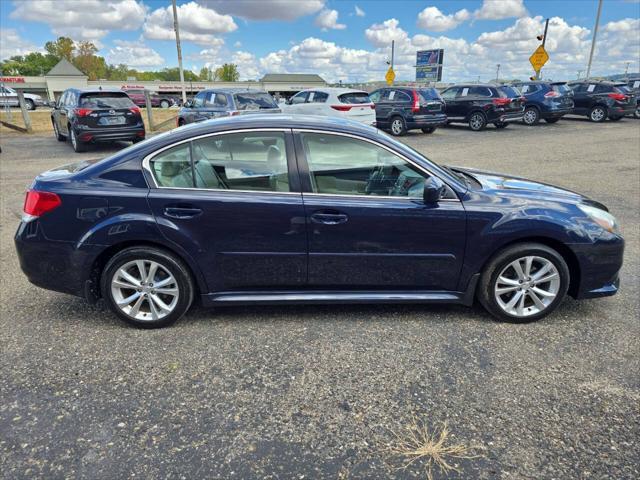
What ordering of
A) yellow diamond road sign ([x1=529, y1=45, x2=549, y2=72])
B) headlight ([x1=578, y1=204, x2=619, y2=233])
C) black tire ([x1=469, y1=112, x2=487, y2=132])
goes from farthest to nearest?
yellow diamond road sign ([x1=529, y1=45, x2=549, y2=72])
black tire ([x1=469, y1=112, x2=487, y2=132])
headlight ([x1=578, y1=204, x2=619, y2=233])

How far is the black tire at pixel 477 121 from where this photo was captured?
18.9m

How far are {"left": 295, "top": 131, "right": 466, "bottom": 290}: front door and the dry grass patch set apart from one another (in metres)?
1.26

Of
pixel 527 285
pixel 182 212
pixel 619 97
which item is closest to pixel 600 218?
pixel 527 285

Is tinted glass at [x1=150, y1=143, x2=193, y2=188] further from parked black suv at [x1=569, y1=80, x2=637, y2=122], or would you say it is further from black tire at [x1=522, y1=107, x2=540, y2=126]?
parked black suv at [x1=569, y1=80, x2=637, y2=122]

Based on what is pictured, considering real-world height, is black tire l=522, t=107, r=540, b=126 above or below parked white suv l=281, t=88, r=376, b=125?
below

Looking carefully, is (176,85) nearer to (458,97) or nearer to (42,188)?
(458,97)

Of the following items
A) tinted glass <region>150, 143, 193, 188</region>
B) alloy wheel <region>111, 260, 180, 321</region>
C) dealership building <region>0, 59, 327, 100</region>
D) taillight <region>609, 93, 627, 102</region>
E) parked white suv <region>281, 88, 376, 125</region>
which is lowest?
alloy wheel <region>111, 260, 180, 321</region>

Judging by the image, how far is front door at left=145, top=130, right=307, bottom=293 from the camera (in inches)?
132

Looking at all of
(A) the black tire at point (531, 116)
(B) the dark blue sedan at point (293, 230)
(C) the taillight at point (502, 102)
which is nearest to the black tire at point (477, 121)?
(C) the taillight at point (502, 102)

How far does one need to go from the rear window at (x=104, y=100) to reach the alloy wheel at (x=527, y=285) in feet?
38.8

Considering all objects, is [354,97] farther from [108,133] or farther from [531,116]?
[531,116]

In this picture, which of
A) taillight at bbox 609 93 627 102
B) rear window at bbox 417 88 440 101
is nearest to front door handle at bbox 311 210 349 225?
rear window at bbox 417 88 440 101

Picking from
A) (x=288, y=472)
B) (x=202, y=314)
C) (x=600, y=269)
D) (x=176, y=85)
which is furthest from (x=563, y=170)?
(x=176, y=85)

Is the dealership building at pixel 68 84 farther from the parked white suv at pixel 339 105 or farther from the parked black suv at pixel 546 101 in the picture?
the parked white suv at pixel 339 105
